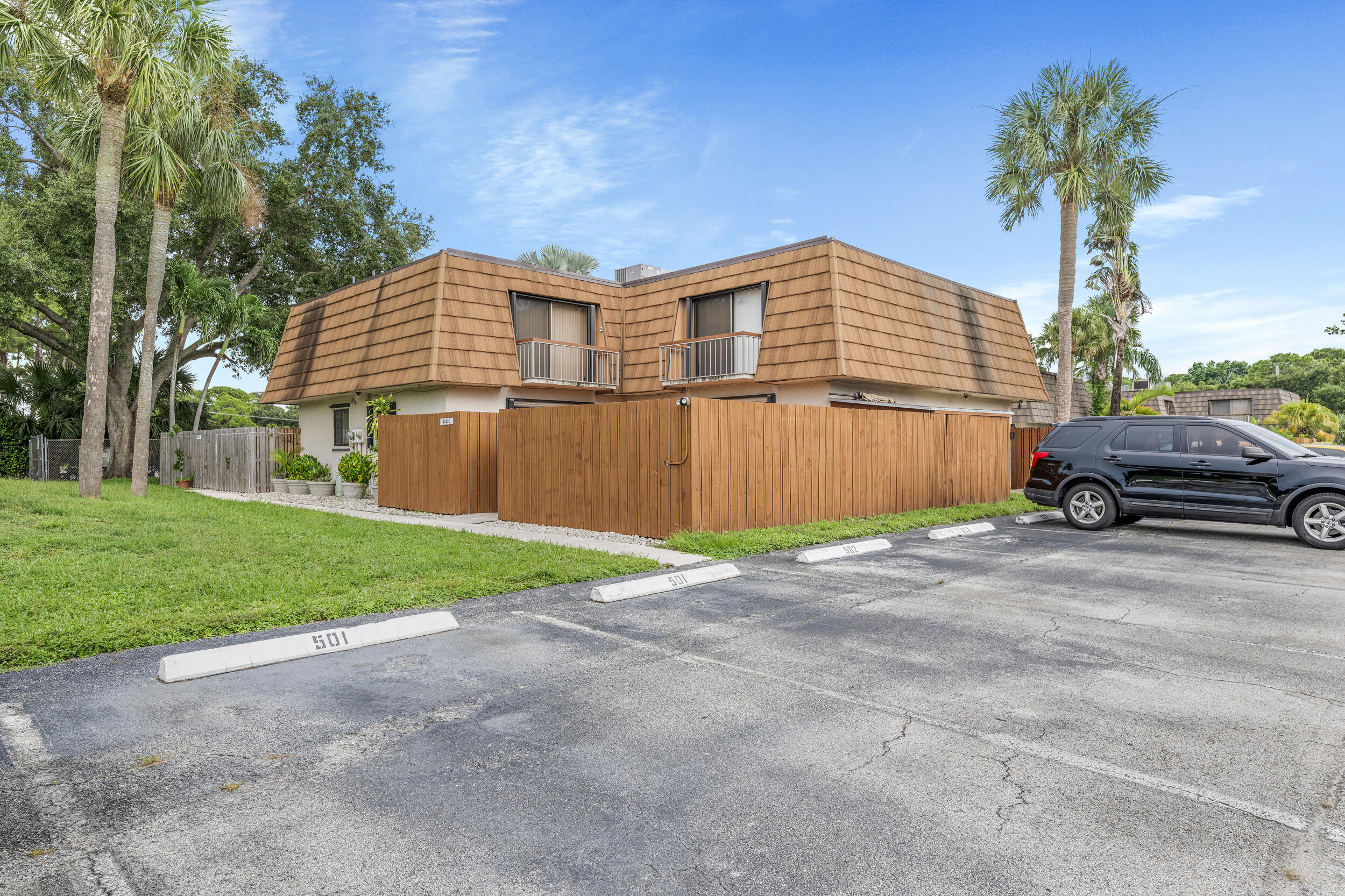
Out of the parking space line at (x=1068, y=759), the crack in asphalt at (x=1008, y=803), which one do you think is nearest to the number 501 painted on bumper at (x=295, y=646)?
the parking space line at (x=1068, y=759)

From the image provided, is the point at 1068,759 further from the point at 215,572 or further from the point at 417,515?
the point at 417,515

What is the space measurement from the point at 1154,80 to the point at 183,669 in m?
25.5

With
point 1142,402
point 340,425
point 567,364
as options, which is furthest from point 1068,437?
point 1142,402

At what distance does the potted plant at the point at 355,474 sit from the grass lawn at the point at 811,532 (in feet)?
35.4

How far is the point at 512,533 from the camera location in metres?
12.1

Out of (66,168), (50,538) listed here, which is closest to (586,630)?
(50,538)

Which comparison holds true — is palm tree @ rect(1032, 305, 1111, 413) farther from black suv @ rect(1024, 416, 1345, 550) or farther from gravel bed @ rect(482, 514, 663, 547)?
gravel bed @ rect(482, 514, 663, 547)

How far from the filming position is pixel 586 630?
20.1 feet

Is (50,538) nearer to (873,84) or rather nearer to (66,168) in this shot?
(873,84)

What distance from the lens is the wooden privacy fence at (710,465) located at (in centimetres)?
1107

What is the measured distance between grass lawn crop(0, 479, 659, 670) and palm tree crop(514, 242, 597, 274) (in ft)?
78.9

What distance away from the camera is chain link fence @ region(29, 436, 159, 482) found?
25.1m

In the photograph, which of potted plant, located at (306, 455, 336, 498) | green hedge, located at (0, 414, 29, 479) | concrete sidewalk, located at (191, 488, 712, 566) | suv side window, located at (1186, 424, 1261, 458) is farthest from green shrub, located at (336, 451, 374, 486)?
suv side window, located at (1186, 424, 1261, 458)

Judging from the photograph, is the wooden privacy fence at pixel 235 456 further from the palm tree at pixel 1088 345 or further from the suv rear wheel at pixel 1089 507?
the palm tree at pixel 1088 345
